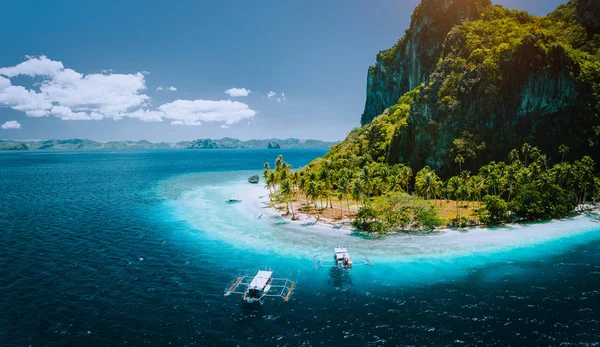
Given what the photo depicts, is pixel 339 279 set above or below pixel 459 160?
below

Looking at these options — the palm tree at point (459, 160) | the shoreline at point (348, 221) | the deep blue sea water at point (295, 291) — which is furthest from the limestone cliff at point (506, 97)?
the deep blue sea water at point (295, 291)

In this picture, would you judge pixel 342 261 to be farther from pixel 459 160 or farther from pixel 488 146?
pixel 488 146

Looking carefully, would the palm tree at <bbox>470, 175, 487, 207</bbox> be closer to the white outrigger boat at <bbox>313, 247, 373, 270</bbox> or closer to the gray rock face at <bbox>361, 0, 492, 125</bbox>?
the white outrigger boat at <bbox>313, 247, 373, 270</bbox>

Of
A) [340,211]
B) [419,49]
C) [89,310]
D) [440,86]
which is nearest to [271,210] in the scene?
[340,211]

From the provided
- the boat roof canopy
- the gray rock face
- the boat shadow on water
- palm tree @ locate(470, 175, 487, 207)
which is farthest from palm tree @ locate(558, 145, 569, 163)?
the boat roof canopy

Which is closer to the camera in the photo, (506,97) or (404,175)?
(404,175)

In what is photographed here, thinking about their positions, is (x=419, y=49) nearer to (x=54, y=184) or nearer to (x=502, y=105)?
(x=502, y=105)

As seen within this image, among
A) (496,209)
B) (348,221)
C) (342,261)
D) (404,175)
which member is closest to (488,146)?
(404,175)

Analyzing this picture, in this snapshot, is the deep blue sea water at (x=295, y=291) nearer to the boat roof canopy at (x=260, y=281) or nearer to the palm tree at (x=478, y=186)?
the boat roof canopy at (x=260, y=281)
